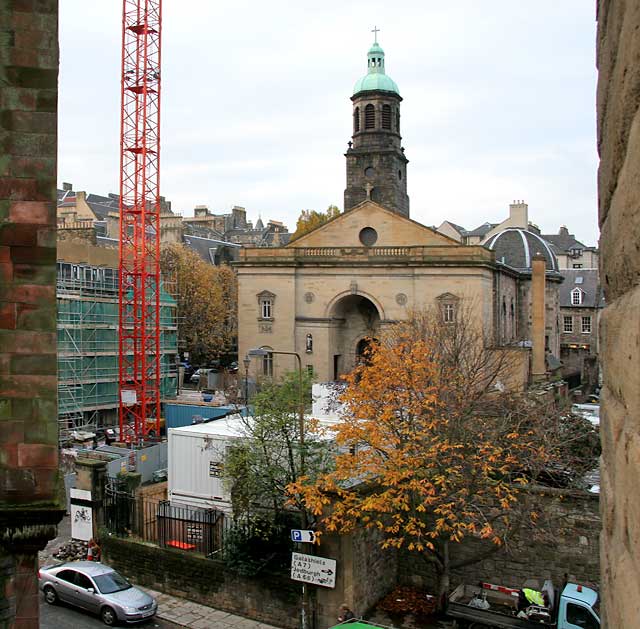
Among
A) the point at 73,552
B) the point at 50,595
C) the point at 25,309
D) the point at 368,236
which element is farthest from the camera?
the point at 368,236

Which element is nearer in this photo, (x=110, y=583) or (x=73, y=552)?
(x=110, y=583)

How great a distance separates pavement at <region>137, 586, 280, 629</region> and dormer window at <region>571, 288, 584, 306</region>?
190 ft

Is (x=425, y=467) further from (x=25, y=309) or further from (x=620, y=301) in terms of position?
(x=620, y=301)

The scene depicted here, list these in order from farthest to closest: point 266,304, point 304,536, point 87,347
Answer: point 266,304, point 87,347, point 304,536

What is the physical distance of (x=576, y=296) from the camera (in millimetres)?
69312

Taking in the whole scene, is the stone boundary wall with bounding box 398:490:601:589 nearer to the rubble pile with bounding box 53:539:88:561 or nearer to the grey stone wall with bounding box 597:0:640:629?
the rubble pile with bounding box 53:539:88:561

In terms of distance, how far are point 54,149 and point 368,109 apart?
170 feet

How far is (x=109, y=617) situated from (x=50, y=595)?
210 centimetres

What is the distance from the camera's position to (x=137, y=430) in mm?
40656

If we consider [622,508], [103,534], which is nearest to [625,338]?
[622,508]

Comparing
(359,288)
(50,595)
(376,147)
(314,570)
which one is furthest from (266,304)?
(314,570)

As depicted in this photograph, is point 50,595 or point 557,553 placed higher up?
point 557,553

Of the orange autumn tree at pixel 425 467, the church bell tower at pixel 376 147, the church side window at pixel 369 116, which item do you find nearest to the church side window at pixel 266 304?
the church bell tower at pixel 376 147

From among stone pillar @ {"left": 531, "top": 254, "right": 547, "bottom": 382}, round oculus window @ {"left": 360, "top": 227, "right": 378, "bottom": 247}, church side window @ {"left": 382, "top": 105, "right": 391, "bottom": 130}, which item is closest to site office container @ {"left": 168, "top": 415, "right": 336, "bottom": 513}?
round oculus window @ {"left": 360, "top": 227, "right": 378, "bottom": 247}
